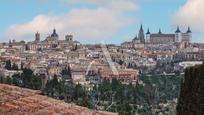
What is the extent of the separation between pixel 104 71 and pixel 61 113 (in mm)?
113382

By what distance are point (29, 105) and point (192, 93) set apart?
684 centimetres

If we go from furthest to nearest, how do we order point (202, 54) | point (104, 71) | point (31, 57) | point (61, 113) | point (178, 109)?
point (202, 54) → point (31, 57) → point (104, 71) → point (178, 109) → point (61, 113)

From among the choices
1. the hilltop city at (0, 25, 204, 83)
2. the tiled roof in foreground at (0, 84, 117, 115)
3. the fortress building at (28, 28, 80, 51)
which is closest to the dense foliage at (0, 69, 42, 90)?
the hilltop city at (0, 25, 204, 83)

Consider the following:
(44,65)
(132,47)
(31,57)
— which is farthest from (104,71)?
(132,47)

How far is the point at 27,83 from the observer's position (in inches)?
2741

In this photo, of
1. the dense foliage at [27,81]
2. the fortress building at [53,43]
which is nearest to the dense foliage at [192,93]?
the dense foliage at [27,81]

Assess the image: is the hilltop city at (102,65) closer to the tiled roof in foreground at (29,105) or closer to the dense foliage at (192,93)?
the dense foliage at (192,93)

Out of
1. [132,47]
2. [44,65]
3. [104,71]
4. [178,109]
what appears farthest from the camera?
[132,47]

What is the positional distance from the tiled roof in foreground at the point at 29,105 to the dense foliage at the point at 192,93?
596cm

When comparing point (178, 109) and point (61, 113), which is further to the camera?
point (178, 109)

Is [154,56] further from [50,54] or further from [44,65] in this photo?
[44,65]

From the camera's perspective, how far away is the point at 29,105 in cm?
473

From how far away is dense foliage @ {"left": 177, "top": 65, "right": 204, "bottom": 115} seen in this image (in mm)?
10922

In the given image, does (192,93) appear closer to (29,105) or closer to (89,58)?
(29,105)
